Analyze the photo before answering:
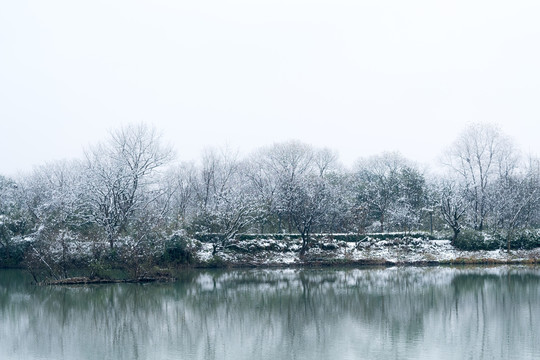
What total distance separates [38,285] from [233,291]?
10412mm

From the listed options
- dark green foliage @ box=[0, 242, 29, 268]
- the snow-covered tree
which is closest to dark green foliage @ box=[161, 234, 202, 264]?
dark green foliage @ box=[0, 242, 29, 268]

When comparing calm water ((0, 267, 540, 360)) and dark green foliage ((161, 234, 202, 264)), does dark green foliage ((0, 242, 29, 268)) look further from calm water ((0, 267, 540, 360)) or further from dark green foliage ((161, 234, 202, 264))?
dark green foliage ((161, 234, 202, 264))

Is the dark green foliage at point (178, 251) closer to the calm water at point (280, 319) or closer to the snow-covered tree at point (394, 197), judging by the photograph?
the calm water at point (280, 319)

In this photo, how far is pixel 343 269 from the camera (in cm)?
3678

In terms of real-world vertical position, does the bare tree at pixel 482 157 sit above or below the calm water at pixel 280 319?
above

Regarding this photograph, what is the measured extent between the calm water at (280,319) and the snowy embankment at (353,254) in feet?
26.5

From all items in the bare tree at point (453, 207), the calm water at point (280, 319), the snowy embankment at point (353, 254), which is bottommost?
the calm water at point (280, 319)

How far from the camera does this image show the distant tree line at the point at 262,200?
120ft

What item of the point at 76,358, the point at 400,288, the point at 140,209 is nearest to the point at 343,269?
the point at 400,288

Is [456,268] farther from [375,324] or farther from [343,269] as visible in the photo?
[375,324]

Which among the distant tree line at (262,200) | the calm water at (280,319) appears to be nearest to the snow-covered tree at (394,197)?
A: the distant tree line at (262,200)

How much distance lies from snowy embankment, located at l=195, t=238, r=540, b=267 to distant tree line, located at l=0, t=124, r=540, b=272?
1047 millimetres

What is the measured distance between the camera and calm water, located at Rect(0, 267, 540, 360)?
566 inches

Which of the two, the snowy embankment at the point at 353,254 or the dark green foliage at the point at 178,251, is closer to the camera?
the dark green foliage at the point at 178,251
